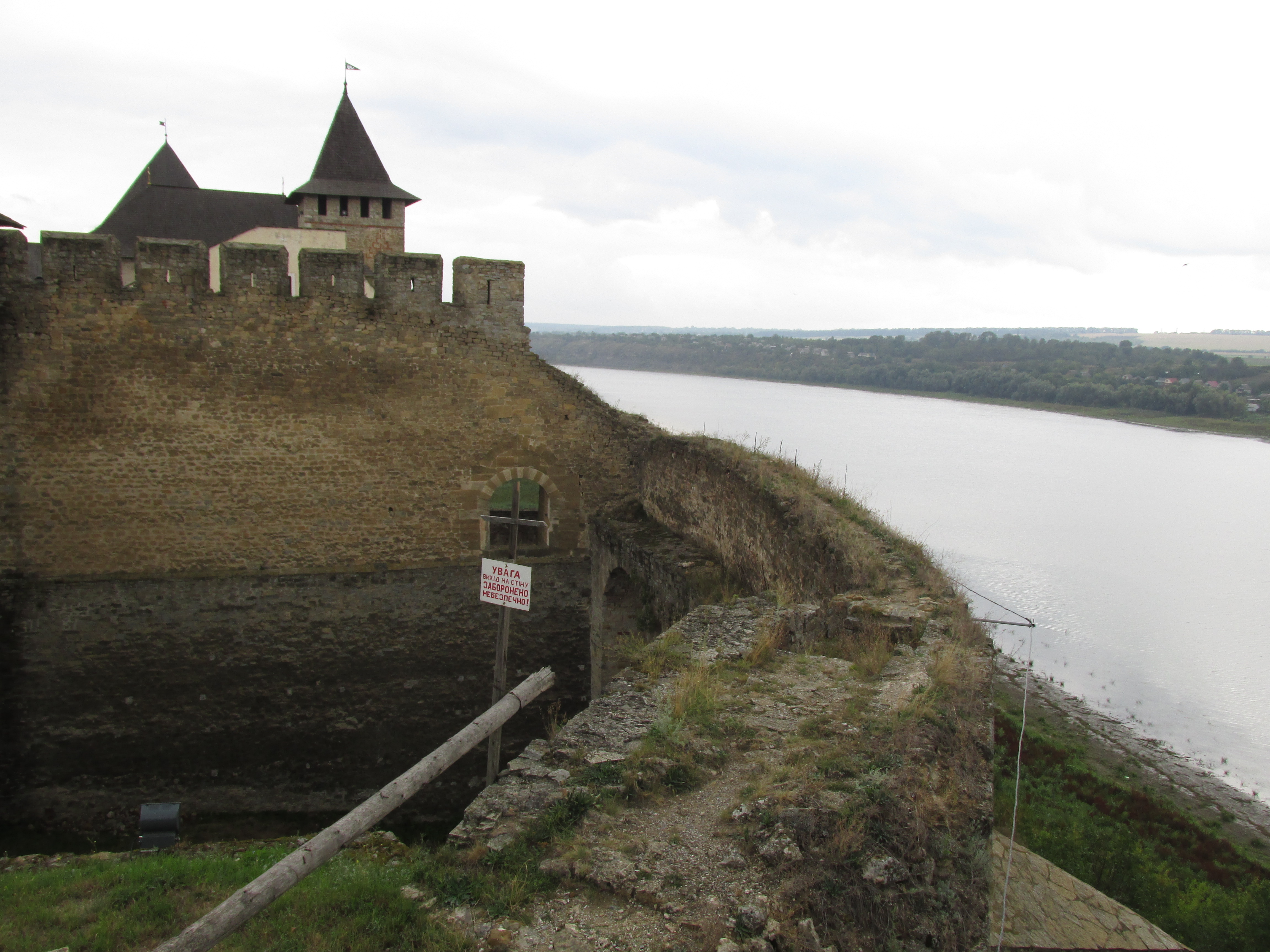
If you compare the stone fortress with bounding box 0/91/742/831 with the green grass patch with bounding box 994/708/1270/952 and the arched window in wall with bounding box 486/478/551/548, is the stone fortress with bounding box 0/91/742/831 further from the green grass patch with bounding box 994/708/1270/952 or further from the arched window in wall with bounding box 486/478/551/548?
the green grass patch with bounding box 994/708/1270/952

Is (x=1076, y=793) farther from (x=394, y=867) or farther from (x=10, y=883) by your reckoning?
(x=10, y=883)

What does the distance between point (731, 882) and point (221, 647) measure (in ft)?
22.1

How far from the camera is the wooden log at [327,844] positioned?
2680 mm

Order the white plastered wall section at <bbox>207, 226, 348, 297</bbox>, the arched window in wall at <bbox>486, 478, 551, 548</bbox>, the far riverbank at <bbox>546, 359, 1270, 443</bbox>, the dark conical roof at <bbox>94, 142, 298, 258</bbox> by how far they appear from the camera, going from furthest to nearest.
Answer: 1. the far riverbank at <bbox>546, 359, 1270, 443</bbox>
2. the dark conical roof at <bbox>94, 142, 298, 258</bbox>
3. the white plastered wall section at <bbox>207, 226, 348, 297</bbox>
4. the arched window in wall at <bbox>486, 478, 551, 548</bbox>

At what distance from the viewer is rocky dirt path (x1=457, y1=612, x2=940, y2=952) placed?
253cm

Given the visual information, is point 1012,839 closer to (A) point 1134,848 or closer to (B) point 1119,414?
(A) point 1134,848

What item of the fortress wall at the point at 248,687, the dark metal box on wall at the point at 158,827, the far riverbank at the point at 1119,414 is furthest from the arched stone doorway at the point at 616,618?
the far riverbank at the point at 1119,414

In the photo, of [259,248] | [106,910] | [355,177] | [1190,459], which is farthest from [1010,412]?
[106,910]

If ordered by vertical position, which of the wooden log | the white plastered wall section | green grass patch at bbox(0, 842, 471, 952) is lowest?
green grass patch at bbox(0, 842, 471, 952)

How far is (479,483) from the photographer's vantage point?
8.59 metres

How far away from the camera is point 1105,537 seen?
2347 centimetres

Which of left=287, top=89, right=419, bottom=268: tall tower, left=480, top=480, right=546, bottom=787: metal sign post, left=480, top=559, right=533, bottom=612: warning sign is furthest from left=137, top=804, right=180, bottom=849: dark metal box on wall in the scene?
left=287, top=89, right=419, bottom=268: tall tower

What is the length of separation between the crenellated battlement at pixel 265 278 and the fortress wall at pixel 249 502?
0.02 metres

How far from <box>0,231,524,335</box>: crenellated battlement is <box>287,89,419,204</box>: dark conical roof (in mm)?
3817
